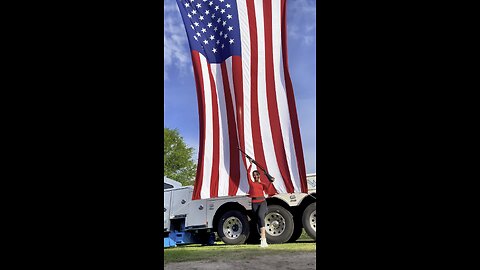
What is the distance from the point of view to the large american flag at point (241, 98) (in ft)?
20.0

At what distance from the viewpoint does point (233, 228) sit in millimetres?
7637

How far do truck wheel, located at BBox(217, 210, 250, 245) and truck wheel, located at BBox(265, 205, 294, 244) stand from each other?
0.38 m

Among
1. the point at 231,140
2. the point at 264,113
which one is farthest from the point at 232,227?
the point at 264,113

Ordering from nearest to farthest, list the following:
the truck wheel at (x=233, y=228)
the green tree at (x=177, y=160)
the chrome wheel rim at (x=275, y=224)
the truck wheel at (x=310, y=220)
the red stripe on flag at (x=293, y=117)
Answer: the red stripe on flag at (x=293, y=117)
the truck wheel at (x=310, y=220)
the chrome wheel rim at (x=275, y=224)
the truck wheel at (x=233, y=228)
the green tree at (x=177, y=160)

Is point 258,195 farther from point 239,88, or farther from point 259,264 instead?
point 259,264

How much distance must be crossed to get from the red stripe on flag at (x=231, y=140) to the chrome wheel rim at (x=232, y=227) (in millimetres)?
1510

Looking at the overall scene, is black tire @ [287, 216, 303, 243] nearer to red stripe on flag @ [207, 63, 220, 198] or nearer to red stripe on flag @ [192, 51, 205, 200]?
red stripe on flag @ [207, 63, 220, 198]

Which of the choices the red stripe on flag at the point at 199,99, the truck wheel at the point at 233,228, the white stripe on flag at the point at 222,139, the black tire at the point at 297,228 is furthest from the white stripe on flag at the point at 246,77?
the black tire at the point at 297,228

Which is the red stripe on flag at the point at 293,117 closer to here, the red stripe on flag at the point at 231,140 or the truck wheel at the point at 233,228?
the red stripe on flag at the point at 231,140

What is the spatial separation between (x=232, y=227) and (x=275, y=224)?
771 mm
